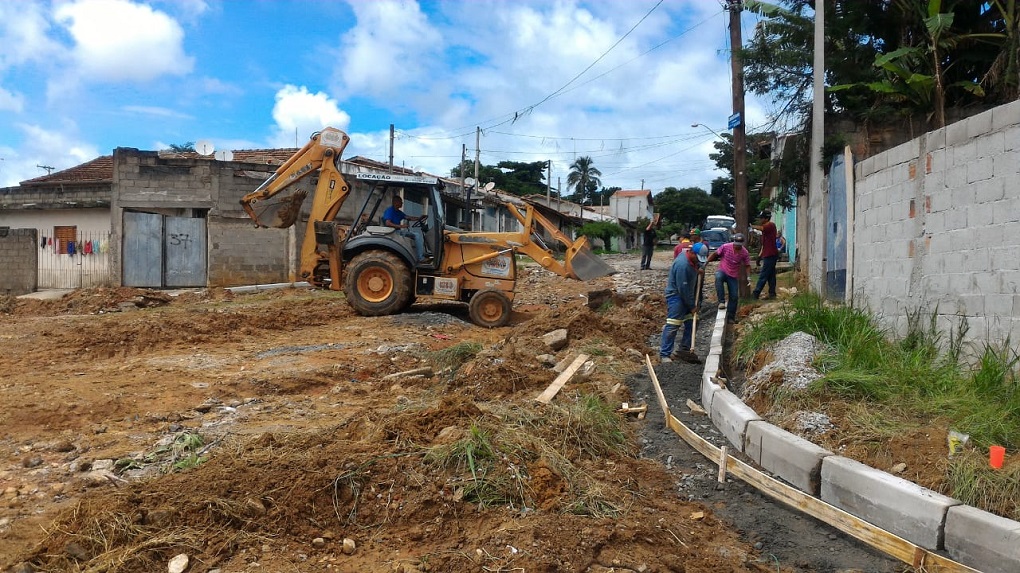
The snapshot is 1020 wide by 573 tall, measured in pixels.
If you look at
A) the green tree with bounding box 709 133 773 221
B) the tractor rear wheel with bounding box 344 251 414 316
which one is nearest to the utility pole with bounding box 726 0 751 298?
the green tree with bounding box 709 133 773 221

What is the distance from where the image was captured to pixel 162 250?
18500 mm

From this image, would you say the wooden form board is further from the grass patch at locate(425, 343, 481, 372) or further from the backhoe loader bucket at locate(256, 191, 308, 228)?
the backhoe loader bucket at locate(256, 191, 308, 228)

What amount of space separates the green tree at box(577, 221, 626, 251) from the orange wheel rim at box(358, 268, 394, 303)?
29206 millimetres

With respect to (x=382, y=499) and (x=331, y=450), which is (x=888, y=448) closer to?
(x=382, y=499)

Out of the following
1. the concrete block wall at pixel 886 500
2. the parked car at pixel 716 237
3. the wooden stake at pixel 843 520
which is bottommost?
the wooden stake at pixel 843 520

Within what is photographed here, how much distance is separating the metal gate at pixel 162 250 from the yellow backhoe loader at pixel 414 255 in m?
7.75

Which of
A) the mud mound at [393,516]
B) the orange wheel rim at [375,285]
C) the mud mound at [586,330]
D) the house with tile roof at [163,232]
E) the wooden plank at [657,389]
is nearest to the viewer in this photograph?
the mud mound at [393,516]

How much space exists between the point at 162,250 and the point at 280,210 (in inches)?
325

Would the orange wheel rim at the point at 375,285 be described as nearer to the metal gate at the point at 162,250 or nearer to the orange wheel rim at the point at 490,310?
the orange wheel rim at the point at 490,310

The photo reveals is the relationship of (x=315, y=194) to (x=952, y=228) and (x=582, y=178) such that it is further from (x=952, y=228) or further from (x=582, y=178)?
(x=582, y=178)

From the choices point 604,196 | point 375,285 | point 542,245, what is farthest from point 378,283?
point 604,196

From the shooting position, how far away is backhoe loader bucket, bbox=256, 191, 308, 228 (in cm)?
1207

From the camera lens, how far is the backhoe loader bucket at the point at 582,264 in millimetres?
11648

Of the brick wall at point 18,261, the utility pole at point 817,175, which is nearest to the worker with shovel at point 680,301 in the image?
the utility pole at point 817,175
